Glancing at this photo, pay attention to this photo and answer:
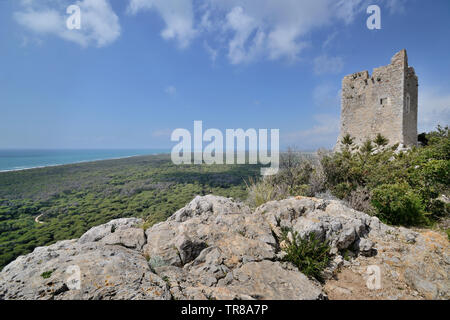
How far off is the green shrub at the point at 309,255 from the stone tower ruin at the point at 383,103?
1143 centimetres

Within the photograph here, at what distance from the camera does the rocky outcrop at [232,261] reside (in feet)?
6.81

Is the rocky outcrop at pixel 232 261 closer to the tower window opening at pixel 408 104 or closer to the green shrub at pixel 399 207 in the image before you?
the green shrub at pixel 399 207

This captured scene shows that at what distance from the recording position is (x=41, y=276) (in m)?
2.09

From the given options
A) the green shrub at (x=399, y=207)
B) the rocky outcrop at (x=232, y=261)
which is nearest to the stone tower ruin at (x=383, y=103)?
the green shrub at (x=399, y=207)

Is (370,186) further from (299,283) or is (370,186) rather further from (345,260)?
(299,283)

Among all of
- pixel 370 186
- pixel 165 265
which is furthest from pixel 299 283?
pixel 370 186

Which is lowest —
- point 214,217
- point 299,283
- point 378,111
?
point 299,283

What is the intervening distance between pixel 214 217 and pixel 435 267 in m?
4.06

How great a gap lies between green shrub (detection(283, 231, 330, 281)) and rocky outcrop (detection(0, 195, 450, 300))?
0.44ft

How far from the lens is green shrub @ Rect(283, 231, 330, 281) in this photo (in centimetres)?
297

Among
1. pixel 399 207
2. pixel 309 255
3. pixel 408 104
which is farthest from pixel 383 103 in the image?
pixel 309 255

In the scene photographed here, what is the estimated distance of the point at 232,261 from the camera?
115 inches
